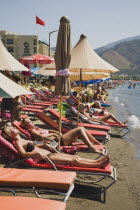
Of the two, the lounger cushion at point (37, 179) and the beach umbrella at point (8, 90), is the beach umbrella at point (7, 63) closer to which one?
the beach umbrella at point (8, 90)

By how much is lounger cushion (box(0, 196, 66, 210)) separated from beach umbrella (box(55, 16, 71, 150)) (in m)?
2.71

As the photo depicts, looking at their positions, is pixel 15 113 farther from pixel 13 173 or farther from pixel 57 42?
pixel 13 173

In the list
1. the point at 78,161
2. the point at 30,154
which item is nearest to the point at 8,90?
the point at 30,154

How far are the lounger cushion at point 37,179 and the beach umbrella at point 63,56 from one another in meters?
2.00

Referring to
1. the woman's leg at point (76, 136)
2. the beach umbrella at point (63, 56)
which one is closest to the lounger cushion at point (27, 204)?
the beach umbrella at point (63, 56)

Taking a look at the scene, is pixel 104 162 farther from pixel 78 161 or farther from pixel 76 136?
pixel 76 136

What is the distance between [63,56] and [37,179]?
2.59m

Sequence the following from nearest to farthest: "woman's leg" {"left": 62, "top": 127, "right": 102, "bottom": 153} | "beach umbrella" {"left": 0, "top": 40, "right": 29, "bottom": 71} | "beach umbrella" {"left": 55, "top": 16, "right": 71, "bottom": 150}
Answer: "beach umbrella" {"left": 55, "top": 16, "right": 71, "bottom": 150}, "woman's leg" {"left": 62, "top": 127, "right": 102, "bottom": 153}, "beach umbrella" {"left": 0, "top": 40, "right": 29, "bottom": 71}

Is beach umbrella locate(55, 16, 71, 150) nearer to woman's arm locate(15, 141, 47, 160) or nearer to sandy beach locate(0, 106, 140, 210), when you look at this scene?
woman's arm locate(15, 141, 47, 160)

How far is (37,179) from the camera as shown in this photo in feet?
11.6

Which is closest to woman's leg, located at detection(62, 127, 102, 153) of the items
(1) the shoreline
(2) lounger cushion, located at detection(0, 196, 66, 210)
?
(1) the shoreline

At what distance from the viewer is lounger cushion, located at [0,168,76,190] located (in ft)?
11.4

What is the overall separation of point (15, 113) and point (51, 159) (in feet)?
14.8

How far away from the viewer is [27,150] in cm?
473
